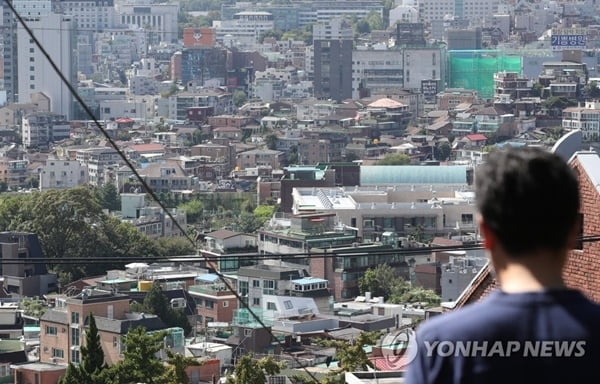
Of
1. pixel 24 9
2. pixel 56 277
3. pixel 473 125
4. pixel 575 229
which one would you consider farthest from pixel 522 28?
pixel 575 229

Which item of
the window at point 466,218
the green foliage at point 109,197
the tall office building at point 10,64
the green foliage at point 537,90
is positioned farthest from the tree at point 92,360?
the tall office building at point 10,64

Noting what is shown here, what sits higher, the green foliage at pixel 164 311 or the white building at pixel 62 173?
the green foliage at pixel 164 311

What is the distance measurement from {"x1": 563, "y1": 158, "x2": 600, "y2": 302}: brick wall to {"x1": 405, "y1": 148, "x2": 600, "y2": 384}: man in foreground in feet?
7.34

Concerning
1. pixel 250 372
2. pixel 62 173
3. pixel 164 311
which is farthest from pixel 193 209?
pixel 250 372

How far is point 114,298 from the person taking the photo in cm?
1488

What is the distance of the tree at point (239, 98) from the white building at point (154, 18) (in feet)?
55.7

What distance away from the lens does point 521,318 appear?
128cm

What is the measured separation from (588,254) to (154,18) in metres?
64.0

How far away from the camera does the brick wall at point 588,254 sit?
3.53 meters

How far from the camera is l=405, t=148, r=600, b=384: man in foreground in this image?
1.28 meters

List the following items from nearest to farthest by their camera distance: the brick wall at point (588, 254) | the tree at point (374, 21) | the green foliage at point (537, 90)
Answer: the brick wall at point (588, 254) < the green foliage at point (537, 90) < the tree at point (374, 21)

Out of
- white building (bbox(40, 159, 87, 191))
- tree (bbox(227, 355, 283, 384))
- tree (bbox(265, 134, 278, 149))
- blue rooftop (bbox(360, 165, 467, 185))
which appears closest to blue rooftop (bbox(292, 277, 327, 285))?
tree (bbox(227, 355, 283, 384))

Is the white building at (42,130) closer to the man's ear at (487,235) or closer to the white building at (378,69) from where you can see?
the white building at (378,69)

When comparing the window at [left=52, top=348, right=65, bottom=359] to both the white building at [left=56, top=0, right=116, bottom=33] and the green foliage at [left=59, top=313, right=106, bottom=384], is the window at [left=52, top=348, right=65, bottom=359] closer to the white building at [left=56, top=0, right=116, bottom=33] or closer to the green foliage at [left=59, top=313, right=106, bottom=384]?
the green foliage at [left=59, top=313, right=106, bottom=384]
